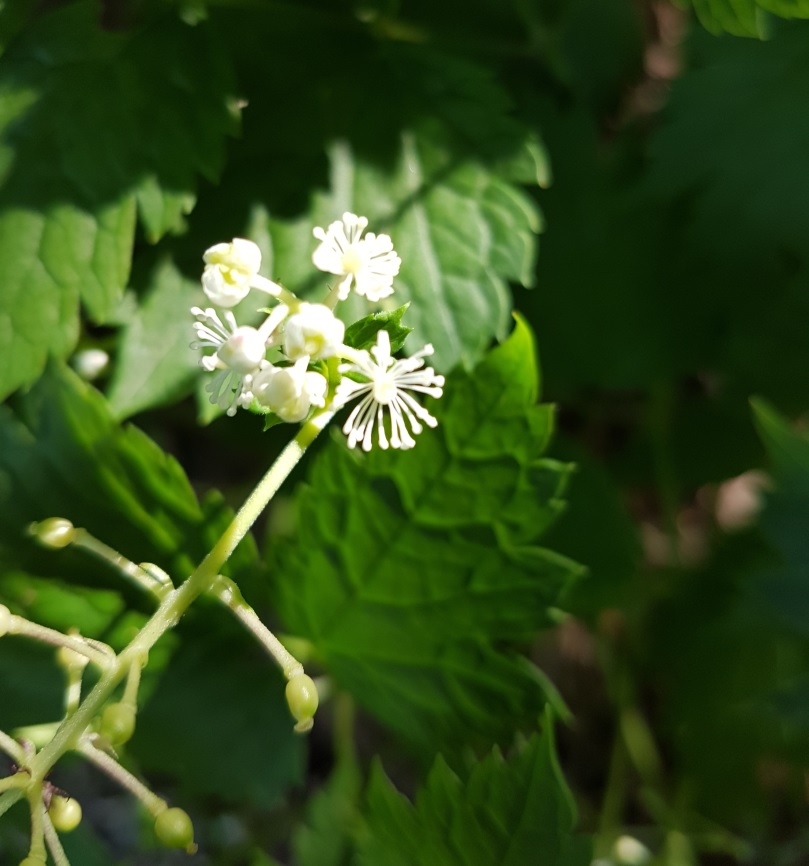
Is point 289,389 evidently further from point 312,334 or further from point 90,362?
point 90,362

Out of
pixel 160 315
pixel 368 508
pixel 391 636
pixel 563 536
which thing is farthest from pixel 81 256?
pixel 563 536

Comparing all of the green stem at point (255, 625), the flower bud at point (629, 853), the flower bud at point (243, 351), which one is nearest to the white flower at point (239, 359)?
the flower bud at point (243, 351)

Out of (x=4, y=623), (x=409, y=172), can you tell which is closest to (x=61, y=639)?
(x=4, y=623)

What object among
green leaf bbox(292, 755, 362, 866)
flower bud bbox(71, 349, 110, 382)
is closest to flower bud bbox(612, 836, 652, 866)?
green leaf bbox(292, 755, 362, 866)

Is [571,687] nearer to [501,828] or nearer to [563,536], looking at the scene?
[563,536]

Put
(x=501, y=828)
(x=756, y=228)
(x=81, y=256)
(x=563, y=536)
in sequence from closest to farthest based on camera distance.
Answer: (x=501, y=828)
(x=81, y=256)
(x=756, y=228)
(x=563, y=536)

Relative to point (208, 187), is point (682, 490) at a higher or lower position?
lower

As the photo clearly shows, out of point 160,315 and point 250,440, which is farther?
point 250,440
